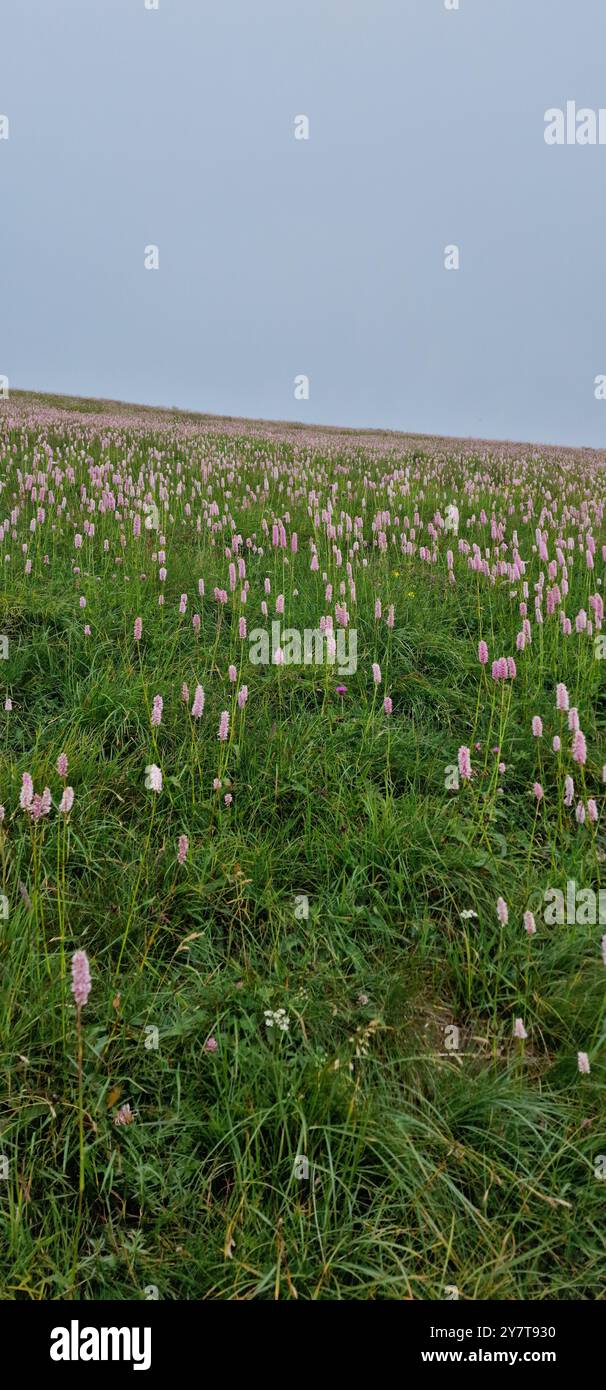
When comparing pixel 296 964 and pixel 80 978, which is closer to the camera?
pixel 80 978

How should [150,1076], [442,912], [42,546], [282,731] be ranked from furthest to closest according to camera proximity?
[42,546]
[282,731]
[442,912]
[150,1076]

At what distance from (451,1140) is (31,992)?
5.07 ft

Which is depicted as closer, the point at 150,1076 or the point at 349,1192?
the point at 349,1192

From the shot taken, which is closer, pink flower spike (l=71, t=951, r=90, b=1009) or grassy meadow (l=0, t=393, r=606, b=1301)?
pink flower spike (l=71, t=951, r=90, b=1009)

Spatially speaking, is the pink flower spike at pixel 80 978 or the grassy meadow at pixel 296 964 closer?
the pink flower spike at pixel 80 978

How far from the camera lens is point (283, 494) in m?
9.92

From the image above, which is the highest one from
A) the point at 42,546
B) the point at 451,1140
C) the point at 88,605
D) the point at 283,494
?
the point at 283,494

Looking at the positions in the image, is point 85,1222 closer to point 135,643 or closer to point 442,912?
point 442,912

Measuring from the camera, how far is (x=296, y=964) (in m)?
2.66

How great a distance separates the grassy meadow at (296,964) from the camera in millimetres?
1859

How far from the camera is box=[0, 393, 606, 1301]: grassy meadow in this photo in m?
1.86

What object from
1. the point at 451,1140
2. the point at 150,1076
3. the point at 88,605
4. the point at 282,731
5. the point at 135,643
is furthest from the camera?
the point at 88,605
